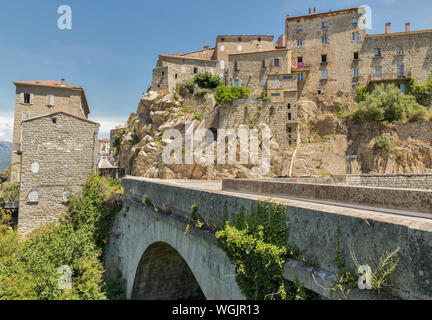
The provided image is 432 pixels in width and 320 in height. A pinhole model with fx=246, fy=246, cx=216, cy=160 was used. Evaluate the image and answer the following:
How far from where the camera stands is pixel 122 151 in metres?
35.1

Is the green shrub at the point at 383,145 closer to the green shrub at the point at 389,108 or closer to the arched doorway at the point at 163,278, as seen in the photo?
the green shrub at the point at 389,108

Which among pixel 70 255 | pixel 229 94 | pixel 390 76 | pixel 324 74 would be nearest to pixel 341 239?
pixel 70 255

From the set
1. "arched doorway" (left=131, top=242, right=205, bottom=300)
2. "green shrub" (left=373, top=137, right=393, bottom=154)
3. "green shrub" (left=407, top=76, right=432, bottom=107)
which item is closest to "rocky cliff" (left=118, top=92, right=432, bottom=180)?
"green shrub" (left=373, top=137, right=393, bottom=154)

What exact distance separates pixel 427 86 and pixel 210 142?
27.3m

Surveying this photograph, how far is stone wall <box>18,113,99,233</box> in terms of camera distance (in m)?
17.9

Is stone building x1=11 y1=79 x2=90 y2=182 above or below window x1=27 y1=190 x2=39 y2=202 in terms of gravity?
above

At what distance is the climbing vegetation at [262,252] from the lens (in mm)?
3256

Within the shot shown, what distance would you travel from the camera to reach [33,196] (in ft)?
58.9

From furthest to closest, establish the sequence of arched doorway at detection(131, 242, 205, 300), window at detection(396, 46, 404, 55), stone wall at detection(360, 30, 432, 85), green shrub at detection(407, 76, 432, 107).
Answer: window at detection(396, 46, 404, 55)
stone wall at detection(360, 30, 432, 85)
green shrub at detection(407, 76, 432, 107)
arched doorway at detection(131, 242, 205, 300)

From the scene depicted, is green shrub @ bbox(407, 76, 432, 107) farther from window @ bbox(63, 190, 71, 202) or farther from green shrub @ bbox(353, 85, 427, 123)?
window @ bbox(63, 190, 71, 202)

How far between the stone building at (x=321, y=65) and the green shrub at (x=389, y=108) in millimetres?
4905

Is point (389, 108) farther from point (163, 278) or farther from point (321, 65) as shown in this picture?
point (163, 278)

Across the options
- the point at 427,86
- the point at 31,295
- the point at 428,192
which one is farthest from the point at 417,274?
the point at 427,86

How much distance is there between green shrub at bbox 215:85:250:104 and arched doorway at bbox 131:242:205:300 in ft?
71.5
